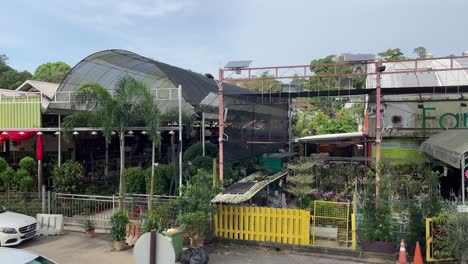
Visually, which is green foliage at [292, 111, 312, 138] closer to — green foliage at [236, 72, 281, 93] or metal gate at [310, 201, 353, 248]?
green foliage at [236, 72, 281, 93]

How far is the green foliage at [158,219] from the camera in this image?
10430mm

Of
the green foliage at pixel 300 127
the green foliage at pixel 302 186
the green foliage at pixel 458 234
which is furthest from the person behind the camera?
the green foliage at pixel 300 127

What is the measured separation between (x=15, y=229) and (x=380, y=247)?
10.0 metres

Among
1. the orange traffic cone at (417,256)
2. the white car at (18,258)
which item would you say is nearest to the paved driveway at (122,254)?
the orange traffic cone at (417,256)

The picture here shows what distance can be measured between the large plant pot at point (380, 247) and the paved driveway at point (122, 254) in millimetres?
272

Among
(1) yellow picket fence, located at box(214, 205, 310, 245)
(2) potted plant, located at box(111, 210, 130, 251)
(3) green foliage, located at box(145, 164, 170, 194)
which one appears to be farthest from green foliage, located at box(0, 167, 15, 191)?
(1) yellow picket fence, located at box(214, 205, 310, 245)

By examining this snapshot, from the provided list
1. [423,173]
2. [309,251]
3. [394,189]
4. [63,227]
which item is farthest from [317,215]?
[63,227]

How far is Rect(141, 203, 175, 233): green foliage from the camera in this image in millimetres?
10430

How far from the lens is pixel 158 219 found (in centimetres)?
1051

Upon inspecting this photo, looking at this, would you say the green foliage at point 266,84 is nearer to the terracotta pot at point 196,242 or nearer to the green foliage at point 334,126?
the terracotta pot at point 196,242

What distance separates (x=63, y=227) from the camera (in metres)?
13.0

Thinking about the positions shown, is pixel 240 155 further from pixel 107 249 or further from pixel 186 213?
pixel 107 249

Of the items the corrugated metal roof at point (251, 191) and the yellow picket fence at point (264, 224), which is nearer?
the yellow picket fence at point (264, 224)

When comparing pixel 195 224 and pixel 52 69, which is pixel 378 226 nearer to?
pixel 195 224
